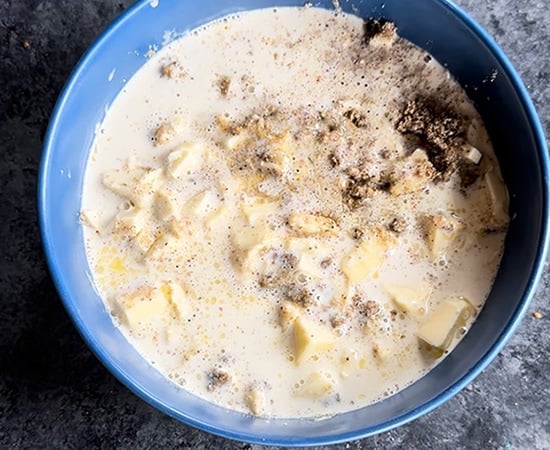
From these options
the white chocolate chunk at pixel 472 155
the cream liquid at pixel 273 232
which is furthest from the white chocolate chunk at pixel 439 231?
the white chocolate chunk at pixel 472 155

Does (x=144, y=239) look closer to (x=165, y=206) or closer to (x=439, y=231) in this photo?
(x=165, y=206)

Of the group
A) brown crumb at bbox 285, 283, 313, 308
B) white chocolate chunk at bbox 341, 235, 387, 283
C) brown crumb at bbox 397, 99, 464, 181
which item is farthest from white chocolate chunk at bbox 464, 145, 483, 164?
brown crumb at bbox 285, 283, 313, 308

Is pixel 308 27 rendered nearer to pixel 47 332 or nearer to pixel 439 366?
pixel 439 366

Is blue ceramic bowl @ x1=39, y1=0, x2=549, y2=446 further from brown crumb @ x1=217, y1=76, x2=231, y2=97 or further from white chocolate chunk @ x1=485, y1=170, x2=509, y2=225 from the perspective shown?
brown crumb @ x1=217, y1=76, x2=231, y2=97

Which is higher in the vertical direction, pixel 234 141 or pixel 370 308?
pixel 234 141

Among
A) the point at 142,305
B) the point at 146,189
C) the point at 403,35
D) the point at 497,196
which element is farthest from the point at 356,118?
the point at 142,305
